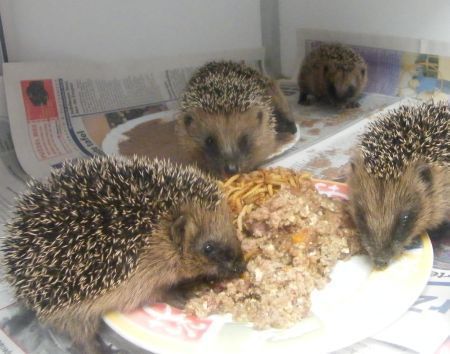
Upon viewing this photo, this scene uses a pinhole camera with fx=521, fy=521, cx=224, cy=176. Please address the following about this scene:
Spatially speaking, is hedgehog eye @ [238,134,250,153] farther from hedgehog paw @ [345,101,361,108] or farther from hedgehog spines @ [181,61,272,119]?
hedgehog paw @ [345,101,361,108]

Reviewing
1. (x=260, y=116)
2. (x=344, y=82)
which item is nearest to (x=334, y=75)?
(x=344, y=82)

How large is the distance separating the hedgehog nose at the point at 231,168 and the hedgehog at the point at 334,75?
953mm

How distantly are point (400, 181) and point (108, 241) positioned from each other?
0.80m

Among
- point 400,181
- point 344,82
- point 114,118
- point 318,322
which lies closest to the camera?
point 318,322

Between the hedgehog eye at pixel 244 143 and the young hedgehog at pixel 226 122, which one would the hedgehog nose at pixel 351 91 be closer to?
the young hedgehog at pixel 226 122

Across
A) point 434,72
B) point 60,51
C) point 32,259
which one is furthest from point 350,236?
point 60,51

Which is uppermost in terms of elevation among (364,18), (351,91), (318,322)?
(364,18)

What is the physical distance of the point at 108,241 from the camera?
47.9 inches

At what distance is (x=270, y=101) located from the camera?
242 cm

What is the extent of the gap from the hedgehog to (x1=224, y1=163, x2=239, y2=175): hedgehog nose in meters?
0.95

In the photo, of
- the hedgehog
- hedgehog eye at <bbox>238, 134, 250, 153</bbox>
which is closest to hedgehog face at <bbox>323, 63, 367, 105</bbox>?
the hedgehog

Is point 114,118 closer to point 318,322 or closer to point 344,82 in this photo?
point 344,82

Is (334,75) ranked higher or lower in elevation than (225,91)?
lower

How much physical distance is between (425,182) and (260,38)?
5.66ft
